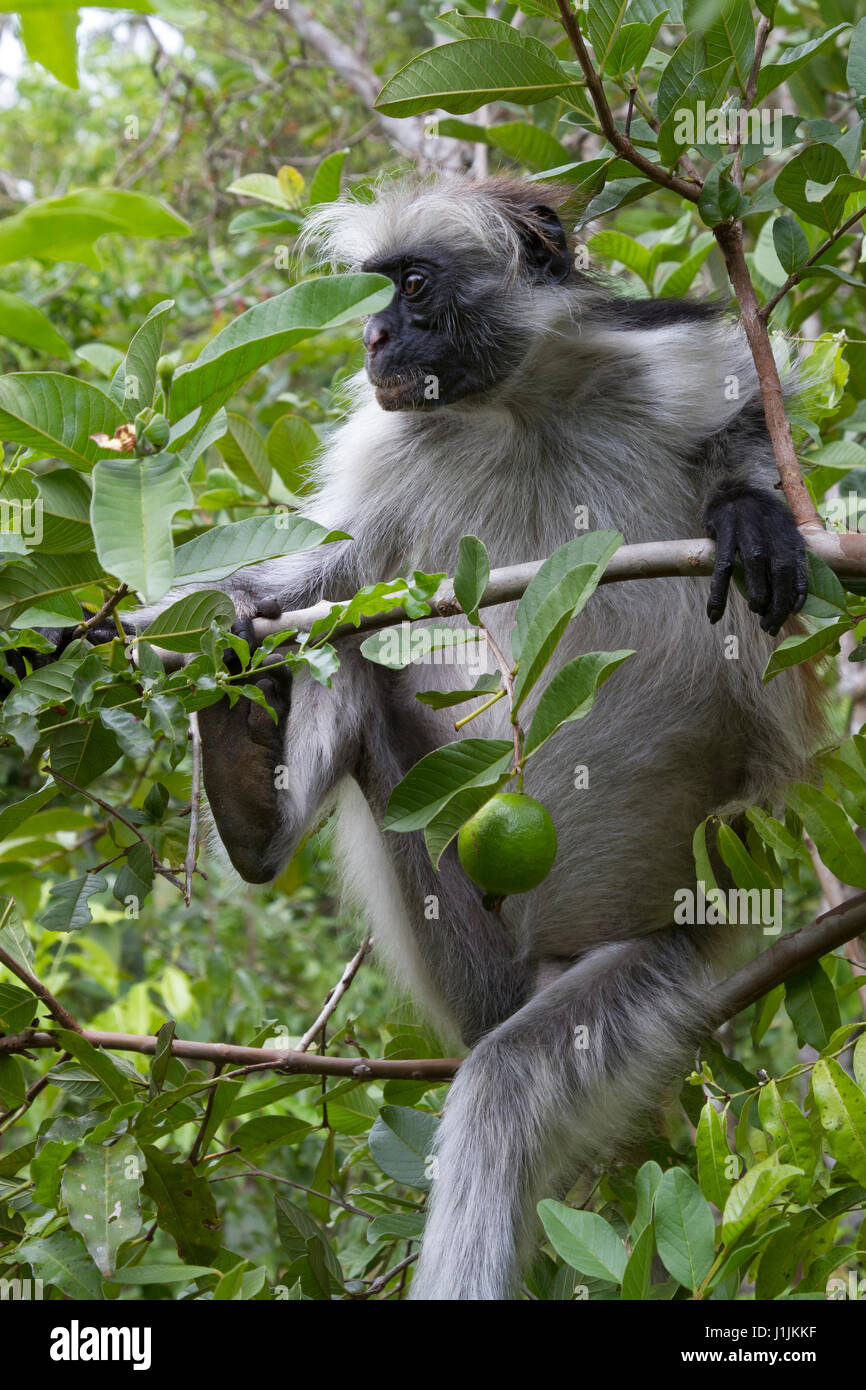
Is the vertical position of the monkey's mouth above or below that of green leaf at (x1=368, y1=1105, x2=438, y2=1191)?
above

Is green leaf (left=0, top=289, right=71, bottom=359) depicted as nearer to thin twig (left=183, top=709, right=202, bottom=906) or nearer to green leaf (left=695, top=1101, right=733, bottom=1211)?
thin twig (left=183, top=709, right=202, bottom=906)

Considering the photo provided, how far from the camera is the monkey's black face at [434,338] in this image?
8.87ft

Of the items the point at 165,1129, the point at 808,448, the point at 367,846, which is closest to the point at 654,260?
the point at 808,448

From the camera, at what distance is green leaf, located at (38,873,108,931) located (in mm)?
2004

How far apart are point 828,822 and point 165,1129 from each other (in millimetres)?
1115

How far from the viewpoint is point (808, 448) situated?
9.12 feet

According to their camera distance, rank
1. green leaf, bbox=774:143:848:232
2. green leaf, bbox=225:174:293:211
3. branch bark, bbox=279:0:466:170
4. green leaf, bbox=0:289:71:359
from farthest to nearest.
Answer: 1. branch bark, bbox=279:0:466:170
2. green leaf, bbox=225:174:293:211
3. green leaf, bbox=774:143:848:232
4. green leaf, bbox=0:289:71:359

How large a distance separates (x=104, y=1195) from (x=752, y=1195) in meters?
0.85

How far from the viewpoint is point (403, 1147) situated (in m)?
2.38

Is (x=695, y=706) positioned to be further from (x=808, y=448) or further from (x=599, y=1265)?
(x=599, y=1265)

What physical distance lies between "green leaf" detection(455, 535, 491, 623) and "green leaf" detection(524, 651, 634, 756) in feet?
0.60

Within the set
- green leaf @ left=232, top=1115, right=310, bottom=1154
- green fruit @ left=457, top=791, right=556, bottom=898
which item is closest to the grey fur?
green leaf @ left=232, top=1115, right=310, bottom=1154

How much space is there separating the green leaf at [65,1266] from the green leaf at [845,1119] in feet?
3.14

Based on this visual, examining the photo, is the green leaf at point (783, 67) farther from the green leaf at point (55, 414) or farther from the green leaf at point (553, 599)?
the green leaf at point (55, 414)
